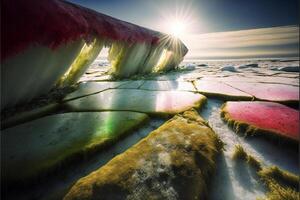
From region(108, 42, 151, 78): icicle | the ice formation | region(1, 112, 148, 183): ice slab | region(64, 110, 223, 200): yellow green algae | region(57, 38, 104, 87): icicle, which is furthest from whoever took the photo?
region(108, 42, 151, 78): icicle

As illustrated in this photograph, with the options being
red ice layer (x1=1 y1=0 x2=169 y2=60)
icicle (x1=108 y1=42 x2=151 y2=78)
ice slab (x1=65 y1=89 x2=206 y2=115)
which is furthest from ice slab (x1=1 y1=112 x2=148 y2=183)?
icicle (x1=108 y1=42 x2=151 y2=78)

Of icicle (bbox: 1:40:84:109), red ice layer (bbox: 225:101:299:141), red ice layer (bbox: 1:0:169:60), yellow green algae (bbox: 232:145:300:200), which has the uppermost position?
red ice layer (bbox: 1:0:169:60)

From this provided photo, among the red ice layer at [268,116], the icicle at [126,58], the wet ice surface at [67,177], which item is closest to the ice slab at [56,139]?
the wet ice surface at [67,177]

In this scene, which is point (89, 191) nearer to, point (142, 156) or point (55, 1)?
point (142, 156)

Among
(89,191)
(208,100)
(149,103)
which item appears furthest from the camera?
(208,100)

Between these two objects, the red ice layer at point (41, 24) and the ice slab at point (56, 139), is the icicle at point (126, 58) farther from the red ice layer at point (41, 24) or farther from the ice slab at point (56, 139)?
the ice slab at point (56, 139)

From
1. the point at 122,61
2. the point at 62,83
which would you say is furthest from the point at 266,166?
the point at 122,61

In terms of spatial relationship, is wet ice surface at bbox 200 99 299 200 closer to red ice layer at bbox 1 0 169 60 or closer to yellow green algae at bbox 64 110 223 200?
yellow green algae at bbox 64 110 223 200
